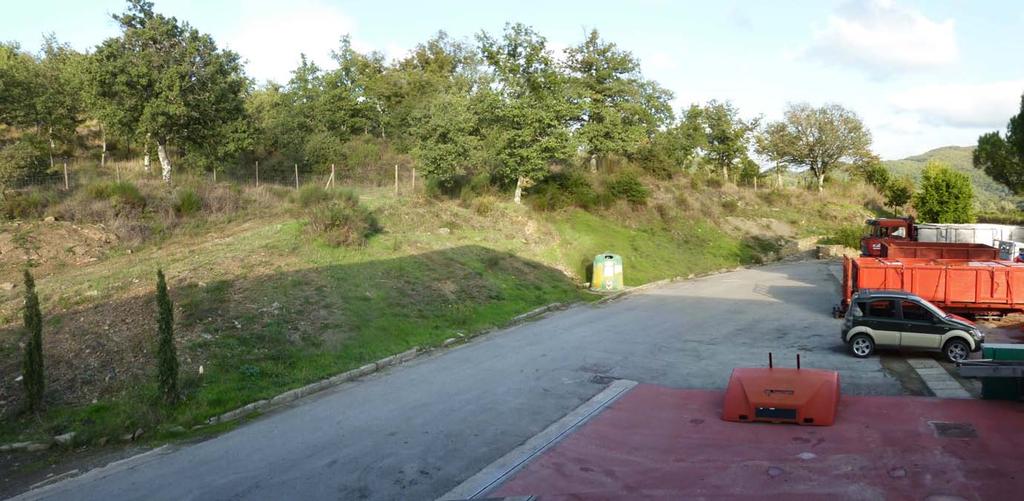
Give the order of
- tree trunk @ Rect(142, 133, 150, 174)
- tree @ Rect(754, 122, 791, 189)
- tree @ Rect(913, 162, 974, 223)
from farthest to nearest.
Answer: tree @ Rect(754, 122, 791, 189) → tree @ Rect(913, 162, 974, 223) → tree trunk @ Rect(142, 133, 150, 174)

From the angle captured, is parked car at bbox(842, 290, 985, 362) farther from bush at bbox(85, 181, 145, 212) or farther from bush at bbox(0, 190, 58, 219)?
bush at bbox(0, 190, 58, 219)

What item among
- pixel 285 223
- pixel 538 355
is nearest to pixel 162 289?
pixel 538 355

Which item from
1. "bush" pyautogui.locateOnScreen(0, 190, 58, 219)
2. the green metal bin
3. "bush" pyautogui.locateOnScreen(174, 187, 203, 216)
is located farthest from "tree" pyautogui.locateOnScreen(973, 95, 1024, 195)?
"bush" pyautogui.locateOnScreen(0, 190, 58, 219)

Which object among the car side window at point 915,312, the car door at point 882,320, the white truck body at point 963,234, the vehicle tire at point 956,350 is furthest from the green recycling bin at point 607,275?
the white truck body at point 963,234

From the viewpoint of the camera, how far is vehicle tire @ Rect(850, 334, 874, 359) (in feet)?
52.0

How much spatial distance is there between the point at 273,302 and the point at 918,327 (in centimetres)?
1594

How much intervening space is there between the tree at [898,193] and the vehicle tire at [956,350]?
55931 mm

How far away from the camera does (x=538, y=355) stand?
1658cm

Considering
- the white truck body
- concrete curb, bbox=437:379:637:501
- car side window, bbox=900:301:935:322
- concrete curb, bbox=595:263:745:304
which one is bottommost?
concrete curb, bbox=437:379:637:501

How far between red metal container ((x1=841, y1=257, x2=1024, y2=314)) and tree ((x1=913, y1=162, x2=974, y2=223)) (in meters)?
31.0

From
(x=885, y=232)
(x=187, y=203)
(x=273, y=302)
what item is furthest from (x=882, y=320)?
(x=187, y=203)

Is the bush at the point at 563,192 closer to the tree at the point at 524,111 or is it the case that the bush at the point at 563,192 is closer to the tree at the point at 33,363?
the tree at the point at 524,111

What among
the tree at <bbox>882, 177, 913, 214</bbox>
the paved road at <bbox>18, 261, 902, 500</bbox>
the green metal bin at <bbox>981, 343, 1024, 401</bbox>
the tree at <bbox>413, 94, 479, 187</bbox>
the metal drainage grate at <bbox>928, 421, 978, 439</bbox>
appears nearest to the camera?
the paved road at <bbox>18, 261, 902, 500</bbox>

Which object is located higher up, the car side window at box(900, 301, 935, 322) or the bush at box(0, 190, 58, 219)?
the bush at box(0, 190, 58, 219)
